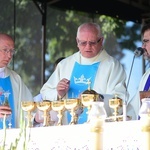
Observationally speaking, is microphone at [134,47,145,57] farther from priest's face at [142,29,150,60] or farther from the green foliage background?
the green foliage background

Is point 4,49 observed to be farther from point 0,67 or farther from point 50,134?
point 50,134

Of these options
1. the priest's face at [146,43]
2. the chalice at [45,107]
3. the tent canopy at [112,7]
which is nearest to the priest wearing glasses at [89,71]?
the priest's face at [146,43]

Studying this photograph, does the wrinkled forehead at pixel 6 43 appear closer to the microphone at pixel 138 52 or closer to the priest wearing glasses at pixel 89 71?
the priest wearing glasses at pixel 89 71

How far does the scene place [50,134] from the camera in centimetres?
448

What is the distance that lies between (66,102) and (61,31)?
25.3 ft

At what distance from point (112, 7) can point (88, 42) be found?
17.0 feet

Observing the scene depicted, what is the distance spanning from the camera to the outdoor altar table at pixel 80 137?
13.3 ft

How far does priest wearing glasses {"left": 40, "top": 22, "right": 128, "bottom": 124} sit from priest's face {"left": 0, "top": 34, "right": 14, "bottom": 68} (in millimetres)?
539

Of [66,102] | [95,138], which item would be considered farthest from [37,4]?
[95,138]

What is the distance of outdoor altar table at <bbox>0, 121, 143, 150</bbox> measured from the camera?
159 inches

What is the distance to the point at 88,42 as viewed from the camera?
5762 mm

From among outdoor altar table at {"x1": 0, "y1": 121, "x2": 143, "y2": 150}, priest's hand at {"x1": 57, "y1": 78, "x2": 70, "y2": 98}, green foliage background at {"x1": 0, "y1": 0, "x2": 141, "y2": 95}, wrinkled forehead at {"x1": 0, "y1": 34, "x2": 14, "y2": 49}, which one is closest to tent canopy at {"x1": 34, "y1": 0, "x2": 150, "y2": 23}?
green foliage background at {"x1": 0, "y1": 0, "x2": 141, "y2": 95}

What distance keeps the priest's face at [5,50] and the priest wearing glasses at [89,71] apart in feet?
1.77

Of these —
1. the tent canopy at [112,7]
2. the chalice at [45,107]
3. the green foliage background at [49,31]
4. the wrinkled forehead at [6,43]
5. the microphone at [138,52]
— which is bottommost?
the chalice at [45,107]
